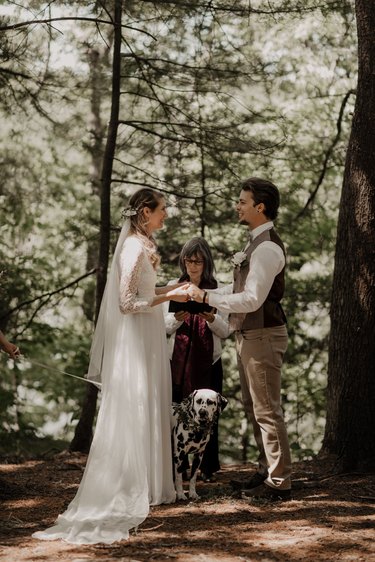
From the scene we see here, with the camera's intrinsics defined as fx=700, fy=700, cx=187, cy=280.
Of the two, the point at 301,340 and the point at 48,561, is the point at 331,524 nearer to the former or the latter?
the point at 48,561

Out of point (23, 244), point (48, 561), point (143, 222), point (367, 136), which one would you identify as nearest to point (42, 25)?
point (143, 222)

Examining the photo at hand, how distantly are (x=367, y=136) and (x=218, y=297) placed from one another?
2304 mm

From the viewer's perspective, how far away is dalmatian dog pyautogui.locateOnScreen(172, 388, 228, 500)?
542 centimetres

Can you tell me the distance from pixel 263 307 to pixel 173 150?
15.2 feet

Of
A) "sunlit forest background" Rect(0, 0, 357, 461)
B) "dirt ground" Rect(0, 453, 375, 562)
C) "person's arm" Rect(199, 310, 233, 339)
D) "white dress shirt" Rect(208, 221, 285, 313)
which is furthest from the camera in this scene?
"sunlit forest background" Rect(0, 0, 357, 461)

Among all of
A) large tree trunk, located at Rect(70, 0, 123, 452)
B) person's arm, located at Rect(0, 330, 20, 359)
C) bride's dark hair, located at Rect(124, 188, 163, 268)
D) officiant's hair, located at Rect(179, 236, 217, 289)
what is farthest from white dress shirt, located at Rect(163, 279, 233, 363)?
large tree trunk, located at Rect(70, 0, 123, 452)

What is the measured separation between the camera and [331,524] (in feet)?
15.4

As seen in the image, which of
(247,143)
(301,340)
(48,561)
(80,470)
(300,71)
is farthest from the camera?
(300,71)

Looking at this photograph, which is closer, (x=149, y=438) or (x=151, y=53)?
(x=149, y=438)

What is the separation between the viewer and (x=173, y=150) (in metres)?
9.48

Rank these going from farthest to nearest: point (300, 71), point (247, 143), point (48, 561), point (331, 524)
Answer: point (300, 71) → point (247, 143) → point (331, 524) → point (48, 561)

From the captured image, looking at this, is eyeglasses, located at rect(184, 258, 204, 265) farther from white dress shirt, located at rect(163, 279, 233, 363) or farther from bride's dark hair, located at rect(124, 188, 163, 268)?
bride's dark hair, located at rect(124, 188, 163, 268)

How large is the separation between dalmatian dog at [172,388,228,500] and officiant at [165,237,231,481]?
727 mm

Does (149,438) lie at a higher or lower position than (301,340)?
lower
